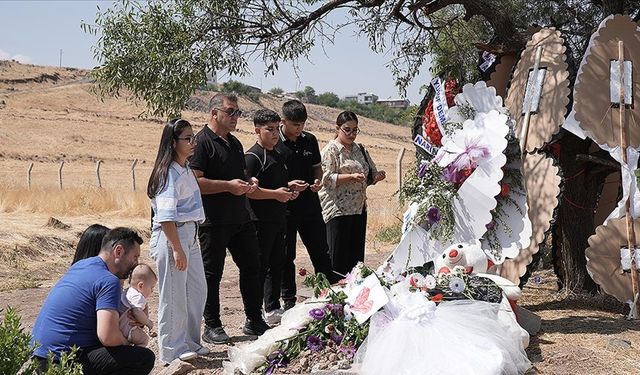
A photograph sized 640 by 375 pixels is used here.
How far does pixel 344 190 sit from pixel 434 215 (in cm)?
104

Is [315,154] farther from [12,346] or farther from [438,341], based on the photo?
[12,346]

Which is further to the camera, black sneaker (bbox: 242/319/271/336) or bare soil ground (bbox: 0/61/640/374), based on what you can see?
black sneaker (bbox: 242/319/271/336)

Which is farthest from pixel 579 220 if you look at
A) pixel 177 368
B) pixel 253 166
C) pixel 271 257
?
pixel 177 368

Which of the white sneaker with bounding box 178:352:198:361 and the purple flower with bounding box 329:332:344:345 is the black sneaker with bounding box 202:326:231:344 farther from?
the purple flower with bounding box 329:332:344:345

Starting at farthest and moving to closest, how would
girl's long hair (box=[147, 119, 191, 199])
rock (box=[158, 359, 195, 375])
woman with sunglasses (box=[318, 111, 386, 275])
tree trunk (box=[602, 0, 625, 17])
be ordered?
tree trunk (box=[602, 0, 625, 17]) → woman with sunglasses (box=[318, 111, 386, 275]) → girl's long hair (box=[147, 119, 191, 199]) → rock (box=[158, 359, 195, 375])

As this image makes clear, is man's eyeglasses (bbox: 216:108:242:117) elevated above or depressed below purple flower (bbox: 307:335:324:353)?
above

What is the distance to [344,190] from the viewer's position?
805 centimetres

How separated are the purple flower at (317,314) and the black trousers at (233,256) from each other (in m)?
1.01

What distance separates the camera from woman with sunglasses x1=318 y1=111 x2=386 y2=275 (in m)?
8.01

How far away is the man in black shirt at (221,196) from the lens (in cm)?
654

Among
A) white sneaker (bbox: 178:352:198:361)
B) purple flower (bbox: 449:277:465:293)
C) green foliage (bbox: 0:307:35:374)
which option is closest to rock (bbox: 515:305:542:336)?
purple flower (bbox: 449:277:465:293)

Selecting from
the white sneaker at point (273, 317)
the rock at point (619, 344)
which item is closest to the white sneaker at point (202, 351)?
the white sneaker at point (273, 317)

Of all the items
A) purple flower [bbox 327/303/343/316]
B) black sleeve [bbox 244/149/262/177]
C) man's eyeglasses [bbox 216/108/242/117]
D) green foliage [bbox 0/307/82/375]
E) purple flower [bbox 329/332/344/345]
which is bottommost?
purple flower [bbox 329/332/344/345]

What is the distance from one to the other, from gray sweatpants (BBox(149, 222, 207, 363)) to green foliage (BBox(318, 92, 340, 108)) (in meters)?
80.6
